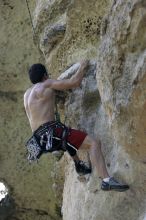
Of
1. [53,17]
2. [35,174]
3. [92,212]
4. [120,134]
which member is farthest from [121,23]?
[35,174]

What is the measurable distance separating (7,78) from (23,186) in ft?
6.61

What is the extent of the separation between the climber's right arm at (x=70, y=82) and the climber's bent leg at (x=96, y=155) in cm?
55

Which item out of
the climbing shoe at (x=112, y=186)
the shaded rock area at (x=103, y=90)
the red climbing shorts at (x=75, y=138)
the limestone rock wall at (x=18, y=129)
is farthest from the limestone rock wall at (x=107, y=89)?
the limestone rock wall at (x=18, y=129)

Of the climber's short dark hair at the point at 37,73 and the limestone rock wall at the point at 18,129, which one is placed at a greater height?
the climber's short dark hair at the point at 37,73

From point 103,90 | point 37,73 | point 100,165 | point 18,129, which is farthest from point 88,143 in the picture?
point 18,129

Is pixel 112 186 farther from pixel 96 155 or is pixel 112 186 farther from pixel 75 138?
pixel 75 138

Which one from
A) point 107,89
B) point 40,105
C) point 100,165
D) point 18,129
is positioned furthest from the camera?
point 18,129

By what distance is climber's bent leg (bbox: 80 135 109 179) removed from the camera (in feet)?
14.5

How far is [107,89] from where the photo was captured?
4203 mm

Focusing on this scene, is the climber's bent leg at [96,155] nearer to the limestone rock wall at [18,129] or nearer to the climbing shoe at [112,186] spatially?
→ the climbing shoe at [112,186]

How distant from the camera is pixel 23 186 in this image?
9867mm

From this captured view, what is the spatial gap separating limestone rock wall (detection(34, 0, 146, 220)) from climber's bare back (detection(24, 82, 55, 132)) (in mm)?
432

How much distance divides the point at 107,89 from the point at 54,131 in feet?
2.24

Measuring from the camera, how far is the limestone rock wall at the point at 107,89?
3.82 meters
